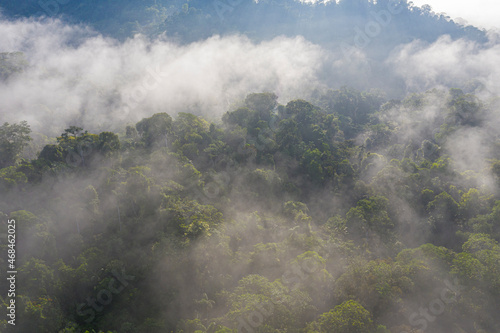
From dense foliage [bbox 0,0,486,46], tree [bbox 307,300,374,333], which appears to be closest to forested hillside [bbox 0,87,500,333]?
tree [bbox 307,300,374,333]

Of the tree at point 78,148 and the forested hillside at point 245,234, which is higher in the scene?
the tree at point 78,148

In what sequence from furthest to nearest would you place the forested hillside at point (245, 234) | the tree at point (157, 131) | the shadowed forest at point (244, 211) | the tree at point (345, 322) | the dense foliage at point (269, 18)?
the dense foliage at point (269, 18), the tree at point (157, 131), the shadowed forest at point (244, 211), the forested hillside at point (245, 234), the tree at point (345, 322)

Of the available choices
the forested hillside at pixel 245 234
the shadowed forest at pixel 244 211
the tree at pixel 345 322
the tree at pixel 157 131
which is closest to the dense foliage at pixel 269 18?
the shadowed forest at pixel 244 211

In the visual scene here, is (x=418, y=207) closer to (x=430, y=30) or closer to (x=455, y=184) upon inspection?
(x=455, y=184)

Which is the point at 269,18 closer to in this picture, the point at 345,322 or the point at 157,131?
the point at 157,131

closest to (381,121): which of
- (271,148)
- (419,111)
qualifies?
(419,111)

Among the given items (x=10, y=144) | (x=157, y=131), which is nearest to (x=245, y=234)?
(x=157, y=131)

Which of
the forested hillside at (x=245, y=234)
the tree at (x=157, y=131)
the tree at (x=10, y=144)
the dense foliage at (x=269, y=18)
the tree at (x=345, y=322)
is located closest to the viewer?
the tree at (x=345, y=322)

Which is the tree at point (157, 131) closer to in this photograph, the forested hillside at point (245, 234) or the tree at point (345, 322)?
the forested hillside at point (245, 234)
